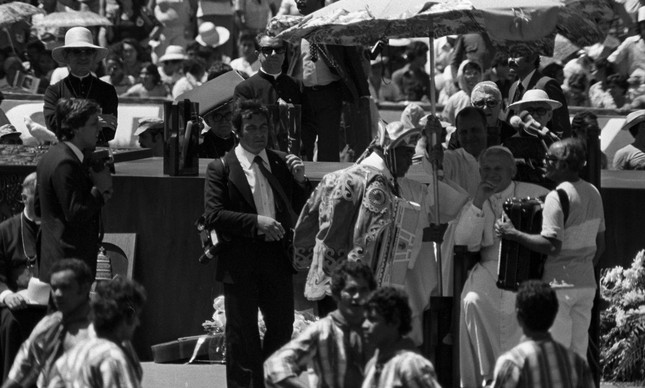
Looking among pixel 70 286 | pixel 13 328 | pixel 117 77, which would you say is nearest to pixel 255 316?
pixel 13 328

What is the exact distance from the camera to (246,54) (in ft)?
66.2

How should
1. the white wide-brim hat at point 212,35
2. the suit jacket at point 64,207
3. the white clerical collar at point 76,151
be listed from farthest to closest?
the white wide-brim hat at point 212,35, the white clerical collar at point 76,151, the suit jacket at point 64,207

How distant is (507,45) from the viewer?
12602mm

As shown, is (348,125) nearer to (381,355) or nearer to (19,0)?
(381,355)

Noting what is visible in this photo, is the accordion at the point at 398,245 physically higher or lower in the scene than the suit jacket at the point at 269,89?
lower

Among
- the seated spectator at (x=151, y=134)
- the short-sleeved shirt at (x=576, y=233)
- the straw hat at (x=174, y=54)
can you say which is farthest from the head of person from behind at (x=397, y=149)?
the straw hat at (x=174, y=54)

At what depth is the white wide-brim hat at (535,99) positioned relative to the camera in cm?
1266

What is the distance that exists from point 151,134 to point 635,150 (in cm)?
457

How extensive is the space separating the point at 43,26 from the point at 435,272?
1090 centimetres

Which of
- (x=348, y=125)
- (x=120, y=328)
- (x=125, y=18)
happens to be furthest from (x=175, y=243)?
(x=125, y=18)

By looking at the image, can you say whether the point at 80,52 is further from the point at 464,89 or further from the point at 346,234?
the point at 346,234

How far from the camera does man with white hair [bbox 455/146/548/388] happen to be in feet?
35.3

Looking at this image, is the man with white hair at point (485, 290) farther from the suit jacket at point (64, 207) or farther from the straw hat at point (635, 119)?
the straw hat at point (635, 119)

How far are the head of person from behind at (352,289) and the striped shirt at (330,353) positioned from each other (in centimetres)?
5
